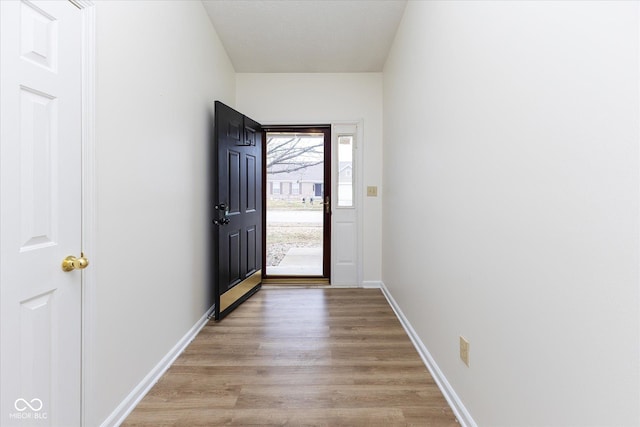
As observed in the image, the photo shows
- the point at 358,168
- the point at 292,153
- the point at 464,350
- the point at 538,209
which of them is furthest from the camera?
the point at 292,153

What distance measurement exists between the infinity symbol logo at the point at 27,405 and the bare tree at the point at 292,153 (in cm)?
409

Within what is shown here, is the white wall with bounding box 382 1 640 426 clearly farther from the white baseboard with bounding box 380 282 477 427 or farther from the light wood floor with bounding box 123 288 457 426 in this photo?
the light wood floor with bounding box 123 288 457 426

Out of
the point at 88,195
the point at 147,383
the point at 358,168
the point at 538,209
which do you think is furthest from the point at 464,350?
the point at 358,168

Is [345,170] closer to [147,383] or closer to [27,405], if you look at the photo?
[147,383]

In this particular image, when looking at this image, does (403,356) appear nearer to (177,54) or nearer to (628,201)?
(628,201)

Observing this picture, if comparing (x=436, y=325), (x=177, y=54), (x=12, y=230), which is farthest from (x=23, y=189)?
(x=436, y=325)

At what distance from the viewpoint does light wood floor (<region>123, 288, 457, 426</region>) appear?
5.43 ft

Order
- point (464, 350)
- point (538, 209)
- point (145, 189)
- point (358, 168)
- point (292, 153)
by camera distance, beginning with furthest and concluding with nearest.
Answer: point (292, 153) < point (358, 168) < point (145, 189) < point (464, 350) < point (538, 209)

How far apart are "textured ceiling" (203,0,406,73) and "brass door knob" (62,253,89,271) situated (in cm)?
238

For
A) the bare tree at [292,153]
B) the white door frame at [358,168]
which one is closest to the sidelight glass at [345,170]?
the white door frame at [358,168]

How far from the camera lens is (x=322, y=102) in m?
4.05

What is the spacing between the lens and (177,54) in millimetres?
2256

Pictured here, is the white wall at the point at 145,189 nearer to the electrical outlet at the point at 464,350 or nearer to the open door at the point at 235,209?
the open door at the point at 235,209

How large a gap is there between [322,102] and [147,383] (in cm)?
342
